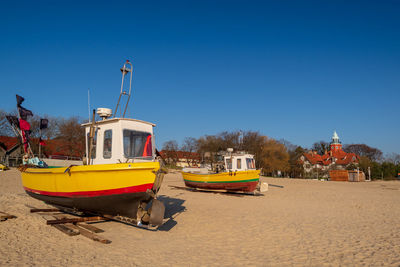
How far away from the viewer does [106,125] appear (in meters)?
8.42

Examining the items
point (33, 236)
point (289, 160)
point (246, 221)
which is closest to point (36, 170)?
point (33, 236)

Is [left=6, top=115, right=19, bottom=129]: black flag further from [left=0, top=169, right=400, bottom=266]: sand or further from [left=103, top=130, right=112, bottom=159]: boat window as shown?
[left=103, top=130, right=112, bottom=159]: boat window

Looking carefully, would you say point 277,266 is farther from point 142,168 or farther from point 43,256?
point 43,256

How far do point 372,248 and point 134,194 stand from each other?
633cm

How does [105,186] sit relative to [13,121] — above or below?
below

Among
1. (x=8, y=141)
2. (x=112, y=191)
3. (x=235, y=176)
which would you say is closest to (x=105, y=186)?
(x=112, y=191)

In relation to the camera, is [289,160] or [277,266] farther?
[289,160]

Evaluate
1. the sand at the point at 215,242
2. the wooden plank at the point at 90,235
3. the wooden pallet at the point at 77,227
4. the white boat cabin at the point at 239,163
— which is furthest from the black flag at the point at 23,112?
the white boat cabin at the point at 239,163

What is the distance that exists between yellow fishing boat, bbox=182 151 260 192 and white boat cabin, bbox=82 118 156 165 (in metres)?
9.73

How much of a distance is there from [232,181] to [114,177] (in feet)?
37.6

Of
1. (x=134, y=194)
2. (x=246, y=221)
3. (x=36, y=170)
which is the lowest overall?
(x=246, y=221)

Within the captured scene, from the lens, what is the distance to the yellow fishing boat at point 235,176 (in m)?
17.4

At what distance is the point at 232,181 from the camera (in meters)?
17.7

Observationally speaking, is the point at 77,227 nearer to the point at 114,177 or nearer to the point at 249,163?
the point at 114,177
